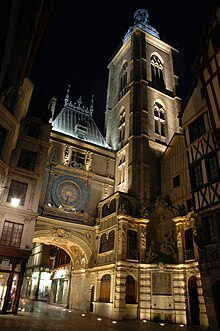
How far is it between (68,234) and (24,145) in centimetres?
931

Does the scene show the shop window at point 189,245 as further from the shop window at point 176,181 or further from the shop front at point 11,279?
the shop front at point 11,279

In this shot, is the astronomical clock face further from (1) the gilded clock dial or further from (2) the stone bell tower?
(2) the stone bell tower

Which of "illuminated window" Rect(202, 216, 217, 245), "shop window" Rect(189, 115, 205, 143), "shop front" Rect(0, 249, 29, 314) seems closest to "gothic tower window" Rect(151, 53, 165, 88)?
"shop window" Rect(189, 115, 205, 143)

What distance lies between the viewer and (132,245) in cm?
2203

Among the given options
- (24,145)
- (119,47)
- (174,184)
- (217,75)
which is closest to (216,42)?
(217,75)

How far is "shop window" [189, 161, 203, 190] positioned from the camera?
55.4 feet

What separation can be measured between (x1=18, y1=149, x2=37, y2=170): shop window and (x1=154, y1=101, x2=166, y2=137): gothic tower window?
15680mm

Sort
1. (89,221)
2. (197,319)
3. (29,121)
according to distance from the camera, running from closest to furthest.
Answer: (197,319)
(29,121)
(89,221)

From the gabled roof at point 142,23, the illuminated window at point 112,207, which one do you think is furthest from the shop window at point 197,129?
the gabled roof at point 142,23

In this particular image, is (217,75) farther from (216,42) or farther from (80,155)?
(80,155)

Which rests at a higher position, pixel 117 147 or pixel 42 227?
pixel 117 147

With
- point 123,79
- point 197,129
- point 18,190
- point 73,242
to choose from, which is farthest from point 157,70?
point 18,190

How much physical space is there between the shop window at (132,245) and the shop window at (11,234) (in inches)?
354

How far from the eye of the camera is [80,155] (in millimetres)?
28094
